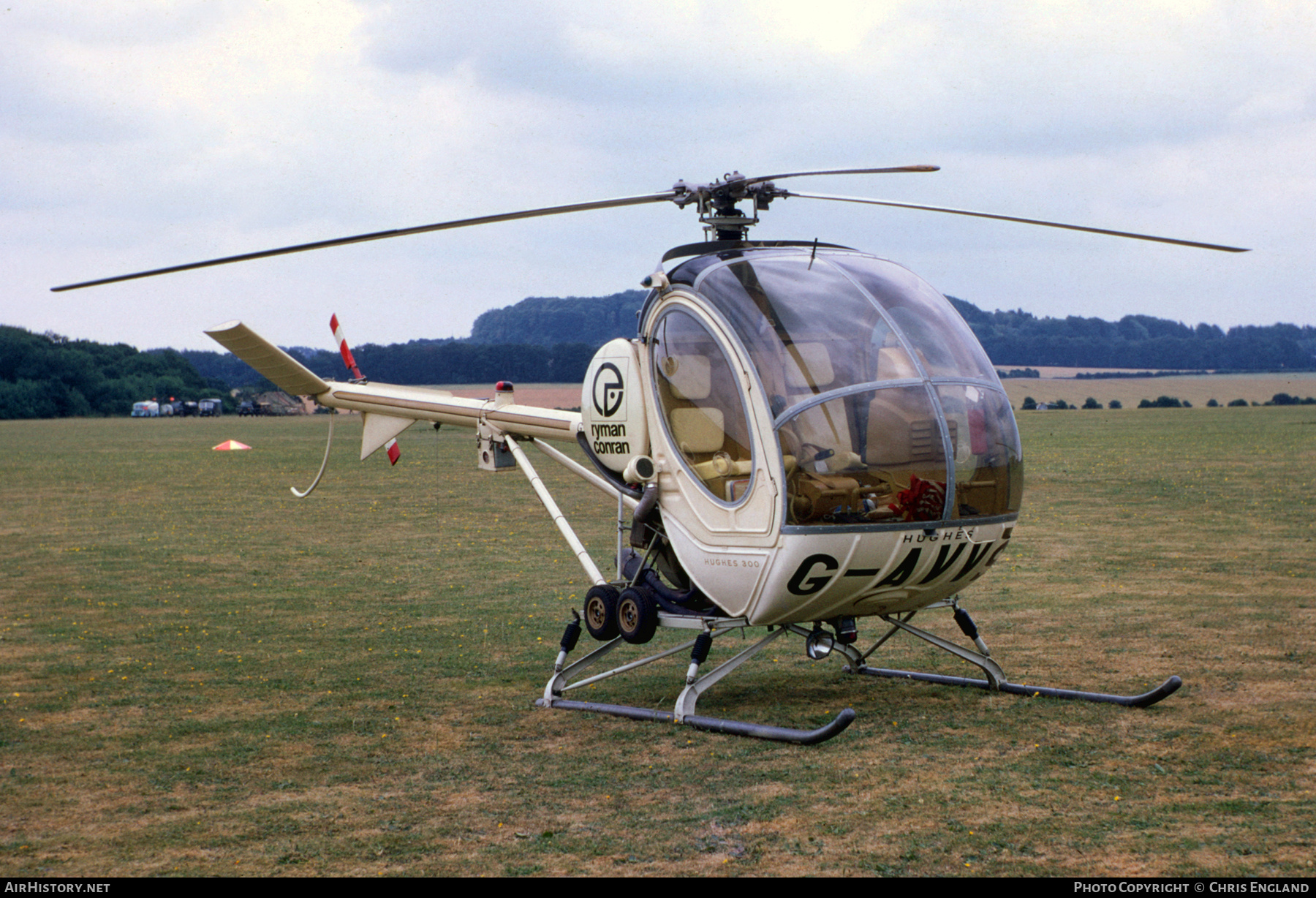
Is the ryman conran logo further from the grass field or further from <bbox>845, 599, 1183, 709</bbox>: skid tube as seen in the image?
<bbox>845, 599, 1183, 709</bbox>: skid tube

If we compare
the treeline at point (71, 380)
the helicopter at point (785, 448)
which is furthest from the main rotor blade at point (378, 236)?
the treeline at point (71, 380)

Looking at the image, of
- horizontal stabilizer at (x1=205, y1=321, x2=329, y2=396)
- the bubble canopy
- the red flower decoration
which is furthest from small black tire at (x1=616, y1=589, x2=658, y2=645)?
horizontal stabilizer at (x1=205, y1=321, x2=329, y2=396)

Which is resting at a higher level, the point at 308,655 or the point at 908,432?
the point at 908,432

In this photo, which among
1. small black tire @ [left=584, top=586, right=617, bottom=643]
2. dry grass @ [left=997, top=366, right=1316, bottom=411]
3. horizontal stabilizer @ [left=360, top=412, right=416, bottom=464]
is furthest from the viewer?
dry grass @ [left=997, top=366, right=1316, bottom=411]

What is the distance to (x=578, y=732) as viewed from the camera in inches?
352

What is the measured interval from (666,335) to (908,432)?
1.96 metres

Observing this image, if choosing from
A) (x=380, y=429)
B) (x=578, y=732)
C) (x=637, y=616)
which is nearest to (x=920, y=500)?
(x=637, y=616)

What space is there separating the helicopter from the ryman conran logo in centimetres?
1

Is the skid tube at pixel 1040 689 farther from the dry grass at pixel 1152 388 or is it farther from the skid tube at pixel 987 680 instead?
the dry grass at pixel 1152 388

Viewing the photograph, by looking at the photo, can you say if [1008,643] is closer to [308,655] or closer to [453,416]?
[453,416]

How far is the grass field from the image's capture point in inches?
253

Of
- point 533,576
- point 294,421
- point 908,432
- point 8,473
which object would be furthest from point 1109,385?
point 908,432
